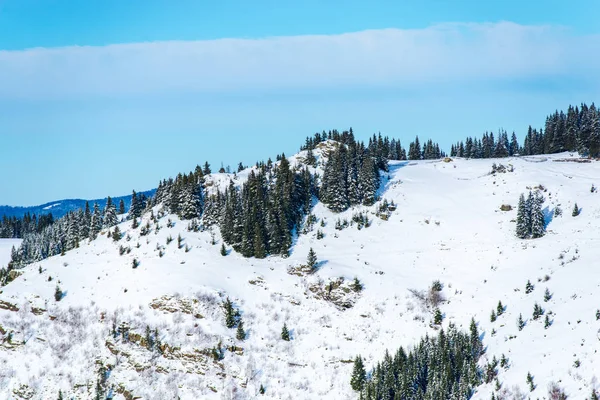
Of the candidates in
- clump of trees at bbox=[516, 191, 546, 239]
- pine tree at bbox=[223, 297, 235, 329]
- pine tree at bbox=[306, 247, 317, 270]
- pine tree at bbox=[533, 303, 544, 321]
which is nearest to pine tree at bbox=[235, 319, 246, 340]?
pine tree at bbox=[223, 297, 235, 329]

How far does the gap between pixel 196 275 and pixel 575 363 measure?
44664 millimetres

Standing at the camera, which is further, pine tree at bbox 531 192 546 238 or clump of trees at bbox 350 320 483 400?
pine tree at bbox 531 192 546 238

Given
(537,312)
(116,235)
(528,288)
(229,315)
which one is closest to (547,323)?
(537,312)

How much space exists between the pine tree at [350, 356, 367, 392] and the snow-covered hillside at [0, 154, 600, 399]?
0.98 m

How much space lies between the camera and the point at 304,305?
209 feet

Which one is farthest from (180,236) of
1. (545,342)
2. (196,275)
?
(545,342)

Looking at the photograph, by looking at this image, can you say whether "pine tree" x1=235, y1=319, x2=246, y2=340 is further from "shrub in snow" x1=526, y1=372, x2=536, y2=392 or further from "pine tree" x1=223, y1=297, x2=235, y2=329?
"shrub in snow" x1=526, y1=372, x2=536, y2=392

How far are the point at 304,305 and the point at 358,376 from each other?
563 inches

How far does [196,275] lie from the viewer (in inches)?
2640

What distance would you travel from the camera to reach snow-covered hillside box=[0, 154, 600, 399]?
52031 mm

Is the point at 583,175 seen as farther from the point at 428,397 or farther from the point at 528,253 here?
the point at 428,397

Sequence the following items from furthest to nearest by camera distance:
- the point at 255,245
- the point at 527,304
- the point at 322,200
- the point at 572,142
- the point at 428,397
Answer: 1. the point at 572,142
2. the point at 322,200
3. the point at 255,245
4. the point at 527,304
5. the point at 428,397

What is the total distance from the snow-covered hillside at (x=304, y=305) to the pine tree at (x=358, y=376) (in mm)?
979

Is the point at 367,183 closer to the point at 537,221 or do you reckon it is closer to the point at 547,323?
the point at 537,221
